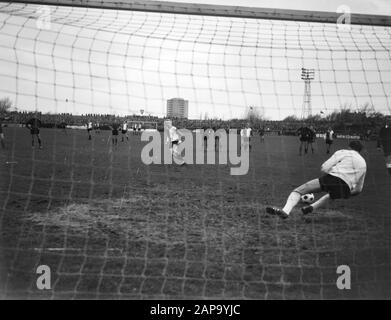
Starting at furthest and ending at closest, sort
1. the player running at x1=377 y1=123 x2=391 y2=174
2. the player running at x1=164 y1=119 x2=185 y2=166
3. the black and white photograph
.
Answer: the player running at x1=164 y1=119 x2=185 y2=166, the player running at x1=377 y1=123 x2=391 y2=174, the black and white photograph

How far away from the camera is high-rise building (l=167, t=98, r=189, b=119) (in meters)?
5.02

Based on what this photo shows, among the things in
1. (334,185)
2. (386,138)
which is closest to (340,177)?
(334,185)

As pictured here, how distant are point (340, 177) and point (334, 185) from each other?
0.52ft

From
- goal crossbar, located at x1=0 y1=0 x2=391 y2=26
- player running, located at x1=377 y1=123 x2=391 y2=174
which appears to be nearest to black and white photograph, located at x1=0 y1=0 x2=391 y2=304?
goal crossbar, located at x1=0 y1=0 x2=391 y2=26

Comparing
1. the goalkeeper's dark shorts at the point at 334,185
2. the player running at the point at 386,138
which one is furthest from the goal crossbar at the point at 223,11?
the player running at the point at 386,138

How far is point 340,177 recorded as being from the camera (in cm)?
505

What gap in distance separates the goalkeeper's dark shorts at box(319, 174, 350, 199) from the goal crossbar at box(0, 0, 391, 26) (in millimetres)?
2005

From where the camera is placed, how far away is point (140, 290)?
3.58m

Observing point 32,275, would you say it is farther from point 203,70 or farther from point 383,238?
point 383,238

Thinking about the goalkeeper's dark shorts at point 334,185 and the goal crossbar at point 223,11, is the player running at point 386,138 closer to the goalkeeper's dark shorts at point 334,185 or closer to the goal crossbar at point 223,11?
the goalkeeper's dark shorts at point 334,185

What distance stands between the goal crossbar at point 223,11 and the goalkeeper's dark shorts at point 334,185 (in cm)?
201

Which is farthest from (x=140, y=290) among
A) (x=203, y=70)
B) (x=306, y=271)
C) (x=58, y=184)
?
(x=58, y=184)

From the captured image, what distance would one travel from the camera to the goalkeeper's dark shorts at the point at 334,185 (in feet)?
16.8

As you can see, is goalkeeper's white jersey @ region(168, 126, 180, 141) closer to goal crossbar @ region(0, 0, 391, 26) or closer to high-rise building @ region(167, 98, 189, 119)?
high-rise building @ region(167, 98, 189, 119)
